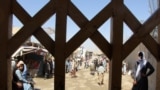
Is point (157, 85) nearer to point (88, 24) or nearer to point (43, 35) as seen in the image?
point (88, 24)

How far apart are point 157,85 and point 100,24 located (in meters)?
0.64

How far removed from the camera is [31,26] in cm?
309

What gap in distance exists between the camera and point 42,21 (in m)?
3.09

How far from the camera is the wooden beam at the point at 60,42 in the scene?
3.07 meters

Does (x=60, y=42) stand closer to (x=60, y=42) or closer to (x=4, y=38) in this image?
(x=60, y=42)

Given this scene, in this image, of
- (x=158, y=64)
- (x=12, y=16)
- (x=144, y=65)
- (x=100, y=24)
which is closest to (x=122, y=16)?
(x=100, y=24)

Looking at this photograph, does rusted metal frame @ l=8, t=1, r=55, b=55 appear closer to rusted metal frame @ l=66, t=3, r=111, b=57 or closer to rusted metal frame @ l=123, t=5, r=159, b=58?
rusted metal frame @ l=66, t=3, r=111, b=57

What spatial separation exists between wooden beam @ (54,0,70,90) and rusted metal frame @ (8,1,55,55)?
6 cm

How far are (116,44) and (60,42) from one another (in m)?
0.41

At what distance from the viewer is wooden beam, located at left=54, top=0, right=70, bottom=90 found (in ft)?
10.1

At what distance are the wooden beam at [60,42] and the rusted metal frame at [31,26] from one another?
0.06 meters

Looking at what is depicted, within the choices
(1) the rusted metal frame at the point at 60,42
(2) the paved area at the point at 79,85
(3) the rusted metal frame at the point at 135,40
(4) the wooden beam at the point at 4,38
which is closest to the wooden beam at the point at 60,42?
(1) the rusted metal frame at the point at 60,42

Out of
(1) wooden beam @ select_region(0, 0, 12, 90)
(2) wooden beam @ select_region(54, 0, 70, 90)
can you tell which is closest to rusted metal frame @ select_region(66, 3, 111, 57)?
(2) wooden beam @ select_region(54, 0, 70, 90)

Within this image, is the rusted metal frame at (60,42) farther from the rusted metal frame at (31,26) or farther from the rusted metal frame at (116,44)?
the rusted metal frame at (116,44)
